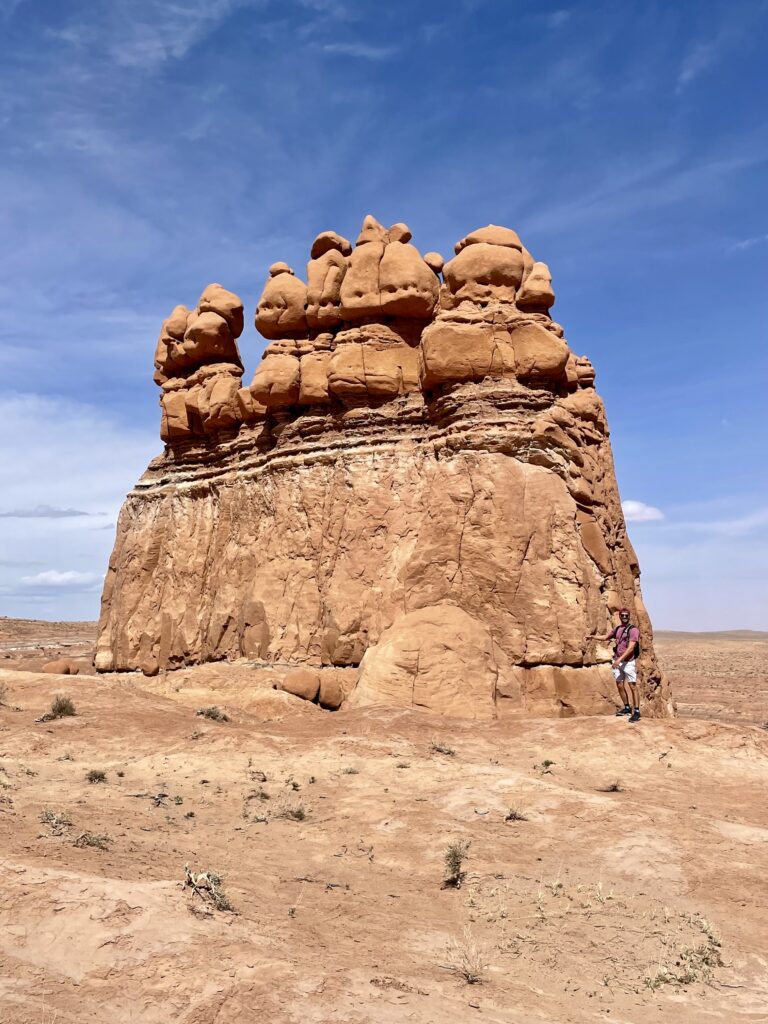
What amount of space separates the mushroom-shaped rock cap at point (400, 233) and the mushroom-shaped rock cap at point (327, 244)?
69.9 inches

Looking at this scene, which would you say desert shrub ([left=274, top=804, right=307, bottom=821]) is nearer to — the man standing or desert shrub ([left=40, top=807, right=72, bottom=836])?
desert shrub ([left=40, top=807, right=72, bottom=836])

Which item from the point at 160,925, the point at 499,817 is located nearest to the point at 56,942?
the point at 160,925

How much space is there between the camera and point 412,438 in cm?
1975

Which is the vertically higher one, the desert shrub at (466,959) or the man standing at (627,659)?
the man standing at (627,659)

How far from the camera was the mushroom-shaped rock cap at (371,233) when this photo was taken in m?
21.4

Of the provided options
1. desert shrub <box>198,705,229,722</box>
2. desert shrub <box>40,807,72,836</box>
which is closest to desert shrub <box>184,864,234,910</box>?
desert shrub <box>40,807,72,836</box>

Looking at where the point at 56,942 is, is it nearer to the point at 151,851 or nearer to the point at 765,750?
the point at 151,851

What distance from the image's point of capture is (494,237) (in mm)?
19469

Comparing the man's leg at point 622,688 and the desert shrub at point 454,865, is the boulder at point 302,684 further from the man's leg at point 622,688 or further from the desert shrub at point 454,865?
the desert shrub at point 454,865

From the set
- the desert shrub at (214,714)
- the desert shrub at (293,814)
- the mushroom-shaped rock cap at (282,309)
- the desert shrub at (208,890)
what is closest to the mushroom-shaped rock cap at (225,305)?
the mushroom-shaped rock cap at (282,309)

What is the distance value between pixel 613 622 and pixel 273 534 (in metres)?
8.83

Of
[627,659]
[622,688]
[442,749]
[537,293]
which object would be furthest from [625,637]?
[537,293]

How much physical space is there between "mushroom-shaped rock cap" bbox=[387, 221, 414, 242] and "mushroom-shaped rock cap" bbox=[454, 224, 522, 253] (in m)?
2.06

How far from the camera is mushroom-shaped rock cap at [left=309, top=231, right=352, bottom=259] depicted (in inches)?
889
